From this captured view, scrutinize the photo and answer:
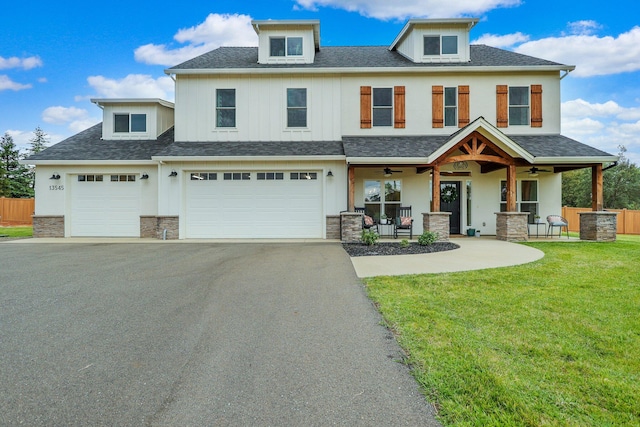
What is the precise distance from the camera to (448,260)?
7926 mm

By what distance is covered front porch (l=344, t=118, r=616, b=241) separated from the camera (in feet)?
36.5

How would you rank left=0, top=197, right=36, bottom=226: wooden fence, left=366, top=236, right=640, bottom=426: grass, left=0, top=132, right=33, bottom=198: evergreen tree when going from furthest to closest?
left=0, top=132, right=33, bottom=198: evergreen tree → left=0, top=197, right=36, bottom=226: wooden fence → left=366, top=236, right=640, bottom=426: grass

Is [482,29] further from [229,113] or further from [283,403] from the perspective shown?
[283,403]

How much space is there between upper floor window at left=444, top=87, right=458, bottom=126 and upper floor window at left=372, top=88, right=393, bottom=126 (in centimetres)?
210

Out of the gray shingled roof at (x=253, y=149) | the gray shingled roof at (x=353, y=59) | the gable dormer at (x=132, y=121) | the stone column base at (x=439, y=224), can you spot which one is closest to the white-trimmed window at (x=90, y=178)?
the gable dormer at (x=132, y=121)

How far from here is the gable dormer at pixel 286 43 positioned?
13.5 m

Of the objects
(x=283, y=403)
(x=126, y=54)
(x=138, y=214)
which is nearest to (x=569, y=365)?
(x=283, y=403)

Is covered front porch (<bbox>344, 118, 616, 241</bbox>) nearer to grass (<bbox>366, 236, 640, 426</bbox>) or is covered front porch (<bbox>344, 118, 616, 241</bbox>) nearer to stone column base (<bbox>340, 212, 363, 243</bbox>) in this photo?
stone column base (<bbox>340, 212, 363, 243</bbox>)

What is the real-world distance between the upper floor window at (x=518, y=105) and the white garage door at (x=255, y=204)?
7.92 metres

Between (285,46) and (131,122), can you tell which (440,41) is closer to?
(285,46)

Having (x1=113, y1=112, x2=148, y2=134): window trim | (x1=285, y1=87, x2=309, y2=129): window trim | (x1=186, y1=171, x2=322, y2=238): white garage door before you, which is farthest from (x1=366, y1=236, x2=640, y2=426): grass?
(x1=113, y1=112, x2=148, y2=134): window trim

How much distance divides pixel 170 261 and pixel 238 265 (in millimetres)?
1838

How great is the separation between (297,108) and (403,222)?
5.84 meters

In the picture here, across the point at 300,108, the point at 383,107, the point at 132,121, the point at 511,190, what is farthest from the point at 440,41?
the point at 132,121
